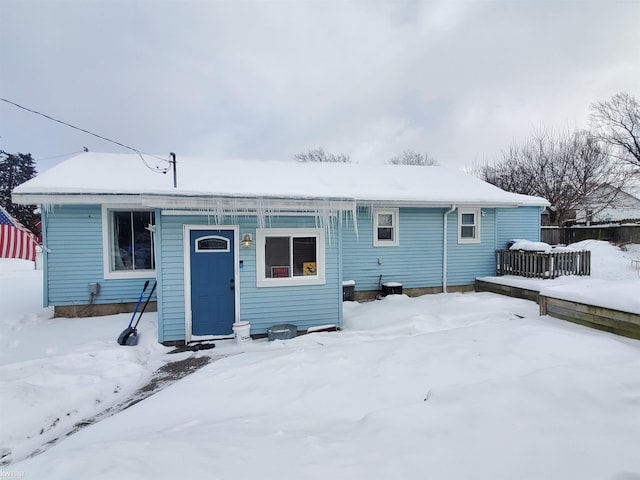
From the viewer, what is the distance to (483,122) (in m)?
17.9

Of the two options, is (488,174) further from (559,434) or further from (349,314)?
(559,434)

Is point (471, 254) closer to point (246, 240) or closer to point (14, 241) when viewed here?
point (246, 240)

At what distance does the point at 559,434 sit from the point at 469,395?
0.64 metres

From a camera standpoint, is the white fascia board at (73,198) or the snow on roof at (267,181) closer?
the white fascia board at (73,198)

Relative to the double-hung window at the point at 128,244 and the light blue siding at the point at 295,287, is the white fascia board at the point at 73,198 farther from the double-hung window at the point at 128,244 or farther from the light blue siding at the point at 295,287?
the double-hung window at the point at 128,244

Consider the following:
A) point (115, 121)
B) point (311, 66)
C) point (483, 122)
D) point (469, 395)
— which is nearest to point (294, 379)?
point (469, 395)

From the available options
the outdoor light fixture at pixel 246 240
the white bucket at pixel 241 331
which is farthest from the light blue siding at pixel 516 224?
the white bucket at pixel 241 331

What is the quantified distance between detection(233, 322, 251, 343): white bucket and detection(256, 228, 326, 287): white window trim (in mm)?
777

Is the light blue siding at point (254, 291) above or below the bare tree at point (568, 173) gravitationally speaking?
below

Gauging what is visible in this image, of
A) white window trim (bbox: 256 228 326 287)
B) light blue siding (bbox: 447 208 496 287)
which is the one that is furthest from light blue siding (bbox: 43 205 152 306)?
light blue siding (bbox: 447 208 496 287)

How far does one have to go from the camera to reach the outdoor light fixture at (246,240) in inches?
219

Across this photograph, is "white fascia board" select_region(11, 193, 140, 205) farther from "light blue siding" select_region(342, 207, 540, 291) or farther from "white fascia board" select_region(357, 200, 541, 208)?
"white fascia board" select_region(357, 200, 541, 208)

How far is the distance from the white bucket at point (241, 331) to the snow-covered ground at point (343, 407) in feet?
0.53

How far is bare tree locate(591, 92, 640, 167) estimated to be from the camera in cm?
1870
